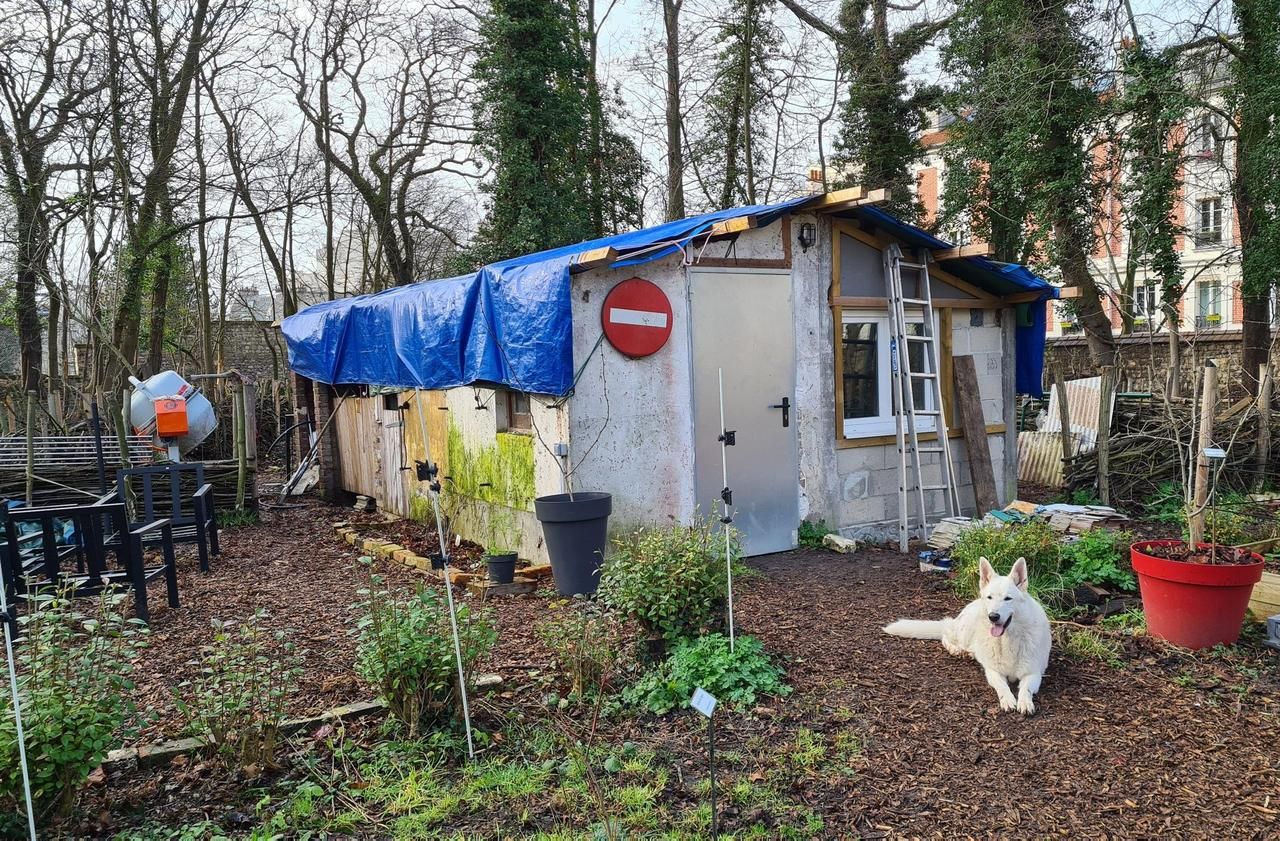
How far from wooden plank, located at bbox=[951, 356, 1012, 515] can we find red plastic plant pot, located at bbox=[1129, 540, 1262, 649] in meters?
4.06

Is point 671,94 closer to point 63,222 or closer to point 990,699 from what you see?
point 63,222

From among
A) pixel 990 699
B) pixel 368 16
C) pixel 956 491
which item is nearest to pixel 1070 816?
pixel 990 699

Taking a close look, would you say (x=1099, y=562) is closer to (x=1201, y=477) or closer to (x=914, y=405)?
(x=1201, y=477)

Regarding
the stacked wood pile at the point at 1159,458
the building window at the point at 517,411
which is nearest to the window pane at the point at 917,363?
the stacked wood pile at the point at 1159,458

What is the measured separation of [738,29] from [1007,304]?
12.4 metres

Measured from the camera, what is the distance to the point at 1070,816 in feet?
10.8

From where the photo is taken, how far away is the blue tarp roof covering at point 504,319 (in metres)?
6.75

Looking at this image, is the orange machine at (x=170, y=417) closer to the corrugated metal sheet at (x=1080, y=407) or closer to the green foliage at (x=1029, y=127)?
the corrugated metal sheet at (x=1080, y=407)

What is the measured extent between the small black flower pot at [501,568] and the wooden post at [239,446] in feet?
15.9

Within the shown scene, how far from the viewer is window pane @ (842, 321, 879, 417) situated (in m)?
8.38

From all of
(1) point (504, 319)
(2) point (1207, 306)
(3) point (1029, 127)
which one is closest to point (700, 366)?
(1) point (504, 319)

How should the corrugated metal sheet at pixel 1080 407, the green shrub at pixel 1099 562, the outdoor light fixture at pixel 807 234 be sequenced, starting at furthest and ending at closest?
the corrugated metal sheet at pixel 1080 407, the outdoor light fixture at pixel 807 234, the green shrub at pixel 1099 562

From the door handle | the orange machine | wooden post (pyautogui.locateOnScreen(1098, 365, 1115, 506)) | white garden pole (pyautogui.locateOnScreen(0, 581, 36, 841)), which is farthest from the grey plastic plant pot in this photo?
wooden post (pyautogui.locateOnScreen(1098, 365, 1115, 506))

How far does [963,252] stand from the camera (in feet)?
27.7
